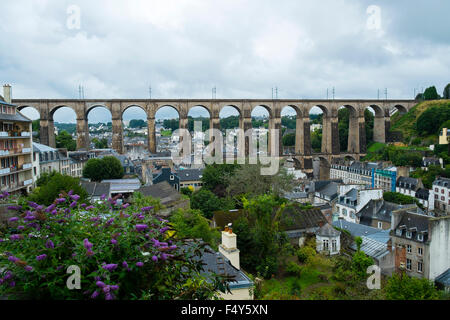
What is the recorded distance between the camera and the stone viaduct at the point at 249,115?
156 feet

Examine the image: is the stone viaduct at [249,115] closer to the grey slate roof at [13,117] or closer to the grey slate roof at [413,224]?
the grey slate roof at [13,117]

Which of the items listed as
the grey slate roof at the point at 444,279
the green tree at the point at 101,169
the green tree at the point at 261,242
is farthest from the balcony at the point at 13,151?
the grey slate roof at the point at 444,279

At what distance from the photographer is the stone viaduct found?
156 ft

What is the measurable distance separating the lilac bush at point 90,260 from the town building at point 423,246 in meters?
17.8

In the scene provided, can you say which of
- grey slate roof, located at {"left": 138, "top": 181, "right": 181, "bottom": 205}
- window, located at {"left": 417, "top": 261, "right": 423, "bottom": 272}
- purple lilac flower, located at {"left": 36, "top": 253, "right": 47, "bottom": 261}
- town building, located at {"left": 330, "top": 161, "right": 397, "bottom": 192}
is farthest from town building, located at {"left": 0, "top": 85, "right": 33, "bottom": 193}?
town building, located at {"left": 330, "top": 161, "right": 397, "bottom": 192}

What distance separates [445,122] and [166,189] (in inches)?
2051

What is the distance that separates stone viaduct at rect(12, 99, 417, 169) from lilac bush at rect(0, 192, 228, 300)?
4785 centimetres

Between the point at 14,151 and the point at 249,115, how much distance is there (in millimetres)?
39696

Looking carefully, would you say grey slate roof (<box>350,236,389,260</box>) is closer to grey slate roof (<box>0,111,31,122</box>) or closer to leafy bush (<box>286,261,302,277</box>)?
leafy bush (<box>286,261,302,277</box>)

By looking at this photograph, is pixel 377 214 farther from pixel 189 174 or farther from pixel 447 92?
pixel 447 92

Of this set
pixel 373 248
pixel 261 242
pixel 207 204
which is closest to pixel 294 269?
pixel 261 242

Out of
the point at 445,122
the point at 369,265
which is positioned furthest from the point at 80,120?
the point at 445,122

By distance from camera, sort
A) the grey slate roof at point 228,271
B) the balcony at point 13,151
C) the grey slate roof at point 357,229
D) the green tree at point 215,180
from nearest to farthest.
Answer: the grey slate roof at point 228,271
the balcony at point 13,151
the grey slate roof at point 357,229
the green tree at point 215,180

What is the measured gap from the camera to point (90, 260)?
11.6 ft
